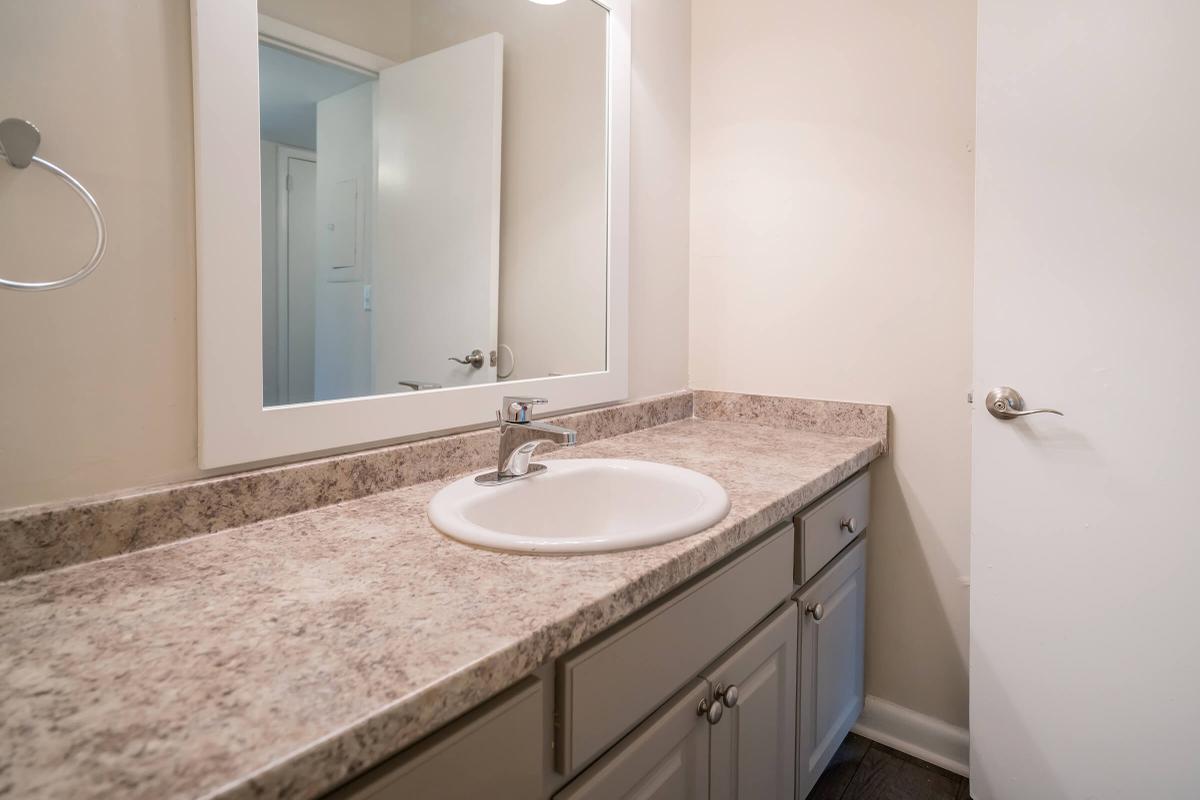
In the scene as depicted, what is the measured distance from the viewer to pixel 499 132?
52.4 inches

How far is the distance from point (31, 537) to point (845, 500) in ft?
4.42

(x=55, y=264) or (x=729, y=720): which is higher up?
(x=55, y=264)

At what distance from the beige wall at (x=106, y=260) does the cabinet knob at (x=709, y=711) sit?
751 mm

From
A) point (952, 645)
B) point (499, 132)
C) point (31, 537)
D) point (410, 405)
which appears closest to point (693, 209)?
point (499, 132)

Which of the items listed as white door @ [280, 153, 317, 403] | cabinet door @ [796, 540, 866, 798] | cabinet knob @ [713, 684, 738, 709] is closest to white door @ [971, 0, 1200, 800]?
cabinet door @ [796, 540, 866, 798]

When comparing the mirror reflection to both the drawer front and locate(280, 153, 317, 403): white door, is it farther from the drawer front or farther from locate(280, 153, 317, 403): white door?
the drawer front

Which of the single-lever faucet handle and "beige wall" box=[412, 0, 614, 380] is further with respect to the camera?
"beige wall" box=[412, 0, 614, 380]

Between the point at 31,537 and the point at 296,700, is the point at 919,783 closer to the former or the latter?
the point at 296,700

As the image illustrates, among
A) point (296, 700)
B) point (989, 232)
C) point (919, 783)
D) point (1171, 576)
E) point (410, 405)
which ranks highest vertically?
point (989, 232)

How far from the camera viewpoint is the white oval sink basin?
3.06 ft

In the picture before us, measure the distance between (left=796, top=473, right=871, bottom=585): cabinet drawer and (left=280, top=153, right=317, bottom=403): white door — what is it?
869mm

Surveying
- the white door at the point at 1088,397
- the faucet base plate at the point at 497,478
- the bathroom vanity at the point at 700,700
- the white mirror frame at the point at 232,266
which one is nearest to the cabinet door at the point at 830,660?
the bathroom vanity at the point at 700,700

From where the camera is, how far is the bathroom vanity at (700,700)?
1.90 ft

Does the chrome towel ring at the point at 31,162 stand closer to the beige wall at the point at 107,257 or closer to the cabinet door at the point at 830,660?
the beige wall at the point at 107,257
